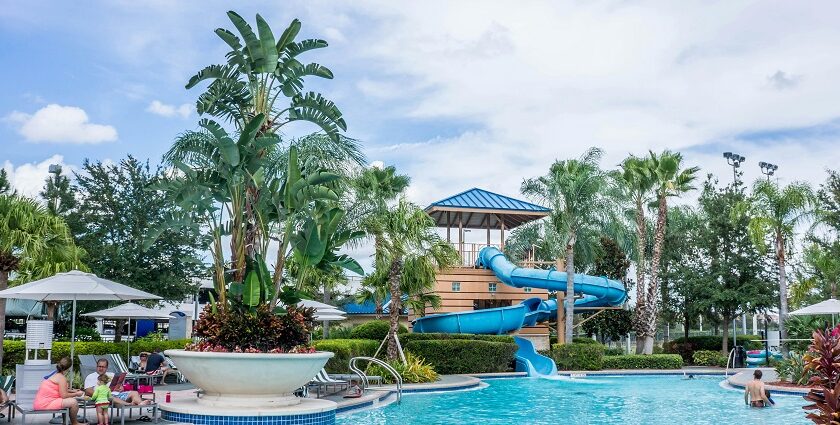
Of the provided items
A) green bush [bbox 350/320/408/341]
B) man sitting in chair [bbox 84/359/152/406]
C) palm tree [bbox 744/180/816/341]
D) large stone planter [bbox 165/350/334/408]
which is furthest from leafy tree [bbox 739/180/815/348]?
man sitting in chair [bbox 84/359/152/406]

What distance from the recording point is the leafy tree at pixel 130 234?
80.0 feet

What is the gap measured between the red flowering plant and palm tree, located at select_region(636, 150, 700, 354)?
27710 millimetres

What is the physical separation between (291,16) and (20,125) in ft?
32.2

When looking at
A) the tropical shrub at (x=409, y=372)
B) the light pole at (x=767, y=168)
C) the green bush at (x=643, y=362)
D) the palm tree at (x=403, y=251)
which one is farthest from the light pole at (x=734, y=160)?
the tropical shrub at (x=409, y=372)

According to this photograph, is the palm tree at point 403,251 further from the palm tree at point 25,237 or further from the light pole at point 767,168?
the light pole at point 767,168

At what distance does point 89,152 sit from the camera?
26.7 metres

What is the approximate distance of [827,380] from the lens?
5672 millimetres

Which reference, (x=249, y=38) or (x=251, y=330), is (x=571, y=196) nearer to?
(x=249, y=38)

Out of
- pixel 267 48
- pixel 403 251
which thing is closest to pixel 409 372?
pixel 403 251

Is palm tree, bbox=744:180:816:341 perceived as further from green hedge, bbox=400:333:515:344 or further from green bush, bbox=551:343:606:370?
green hedge, bbox=400:333:515:344

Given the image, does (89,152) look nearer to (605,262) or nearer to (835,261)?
(605,262)

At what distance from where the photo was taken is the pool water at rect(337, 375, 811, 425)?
15.3 meters

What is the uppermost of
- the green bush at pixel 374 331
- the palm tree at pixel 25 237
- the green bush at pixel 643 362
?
the palm tree at pixel 25 237

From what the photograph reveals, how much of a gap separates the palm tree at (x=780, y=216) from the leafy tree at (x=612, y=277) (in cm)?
835
